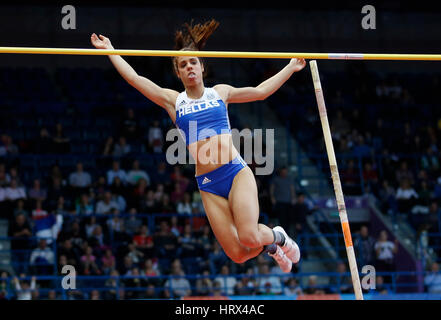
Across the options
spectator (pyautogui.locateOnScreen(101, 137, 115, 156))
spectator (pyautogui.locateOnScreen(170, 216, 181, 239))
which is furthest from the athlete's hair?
spectator (pyautogui.locateOnScreen(101, 137, 115, 156))

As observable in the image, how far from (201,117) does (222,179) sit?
66 cm

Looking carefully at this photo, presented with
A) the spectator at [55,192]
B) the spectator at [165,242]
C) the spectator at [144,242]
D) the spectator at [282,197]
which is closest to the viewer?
the spectator at [144,242]

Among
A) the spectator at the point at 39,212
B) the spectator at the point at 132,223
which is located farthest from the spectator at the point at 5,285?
the spectator at the point at 132,223

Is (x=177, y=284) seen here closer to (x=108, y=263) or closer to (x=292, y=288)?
(x=108, y=263)

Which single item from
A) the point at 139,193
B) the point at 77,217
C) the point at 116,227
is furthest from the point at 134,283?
the point at 139,193

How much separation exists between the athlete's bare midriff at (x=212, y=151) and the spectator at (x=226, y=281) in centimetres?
611

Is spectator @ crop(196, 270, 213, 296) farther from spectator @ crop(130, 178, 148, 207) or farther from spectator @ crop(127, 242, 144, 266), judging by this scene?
spectator @ crop(130, 178, 148, 207)

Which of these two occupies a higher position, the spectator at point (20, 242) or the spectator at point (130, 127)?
the spectator at point (130, 127)

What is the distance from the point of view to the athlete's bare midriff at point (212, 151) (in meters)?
7.09

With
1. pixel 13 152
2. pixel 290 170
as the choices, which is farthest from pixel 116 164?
pixel 290 170

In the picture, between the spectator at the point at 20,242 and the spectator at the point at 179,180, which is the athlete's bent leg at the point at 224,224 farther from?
the spectator at the point at 179,180

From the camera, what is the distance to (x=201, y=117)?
7.11 meters

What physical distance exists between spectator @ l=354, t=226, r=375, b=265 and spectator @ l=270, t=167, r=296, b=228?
155 cm
